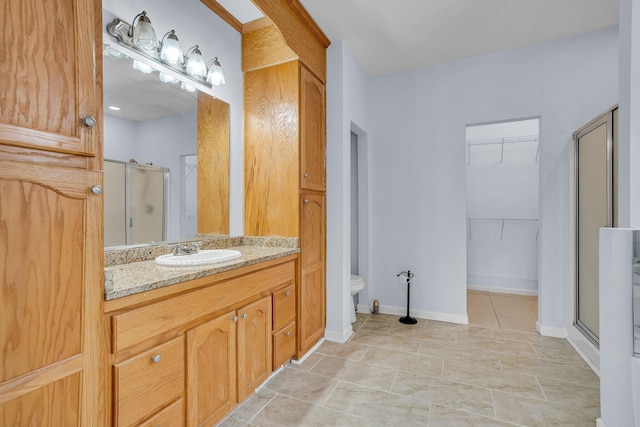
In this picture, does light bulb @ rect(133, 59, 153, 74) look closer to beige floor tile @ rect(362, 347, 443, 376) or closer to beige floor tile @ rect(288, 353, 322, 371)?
beige floor tile @ rect(288, 353, 322, 371)

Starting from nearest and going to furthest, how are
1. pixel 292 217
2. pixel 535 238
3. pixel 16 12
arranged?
pixel 16 12, pixel 292 217, pixel 535 238

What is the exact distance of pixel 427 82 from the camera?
125 inches

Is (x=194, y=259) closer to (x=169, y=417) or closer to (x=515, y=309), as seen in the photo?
(x=169, y=417)

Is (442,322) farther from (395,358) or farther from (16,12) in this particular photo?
(16,12)

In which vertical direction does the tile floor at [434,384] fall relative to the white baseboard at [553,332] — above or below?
below

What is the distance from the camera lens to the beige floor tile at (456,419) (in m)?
1.62

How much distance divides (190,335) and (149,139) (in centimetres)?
119

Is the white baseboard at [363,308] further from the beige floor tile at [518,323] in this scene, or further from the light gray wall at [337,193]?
the beige floor tile at [518,323]

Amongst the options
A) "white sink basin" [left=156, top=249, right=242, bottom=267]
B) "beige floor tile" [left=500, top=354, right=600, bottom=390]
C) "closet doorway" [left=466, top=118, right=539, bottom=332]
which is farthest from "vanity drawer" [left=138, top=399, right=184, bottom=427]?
"closet doorway" [left=466, top=118, right=539, bottom=332]

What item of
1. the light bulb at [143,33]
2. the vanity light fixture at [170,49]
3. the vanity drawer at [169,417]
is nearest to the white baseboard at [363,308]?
the vanity drawer at [169,417]

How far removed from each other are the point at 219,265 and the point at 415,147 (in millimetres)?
2471

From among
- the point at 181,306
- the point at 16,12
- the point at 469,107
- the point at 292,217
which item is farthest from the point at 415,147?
the point at 16,12

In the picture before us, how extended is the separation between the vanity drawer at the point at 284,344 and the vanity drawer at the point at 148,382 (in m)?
0.75

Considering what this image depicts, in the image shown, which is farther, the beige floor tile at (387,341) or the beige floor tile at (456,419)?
the beige floor tile at (387,341)
